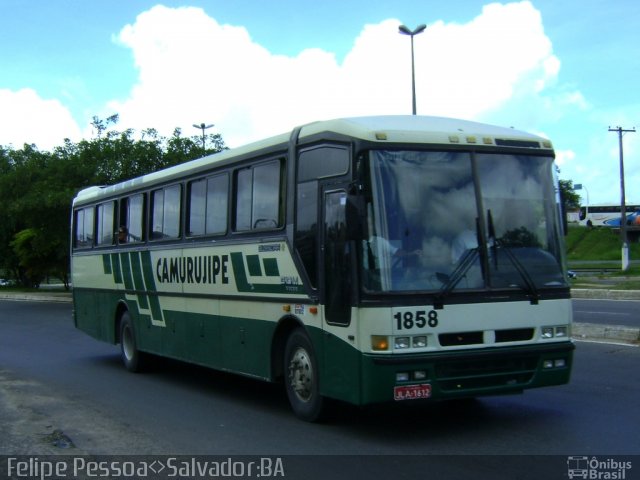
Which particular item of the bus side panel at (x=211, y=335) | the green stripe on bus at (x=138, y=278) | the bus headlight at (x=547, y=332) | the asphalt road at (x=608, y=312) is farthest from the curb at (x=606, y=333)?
the green stripe on bus at (x=138, y=278)

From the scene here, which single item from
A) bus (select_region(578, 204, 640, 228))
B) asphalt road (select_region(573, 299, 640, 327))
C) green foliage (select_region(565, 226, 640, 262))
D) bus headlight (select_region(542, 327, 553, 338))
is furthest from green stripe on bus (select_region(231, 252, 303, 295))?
bus (select_region(578, 204, 640, 228))

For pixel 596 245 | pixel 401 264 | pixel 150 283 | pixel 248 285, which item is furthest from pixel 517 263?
pixel 596 245

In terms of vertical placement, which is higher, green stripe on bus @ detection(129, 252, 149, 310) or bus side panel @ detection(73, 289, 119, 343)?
green stripe on bus @ detection(129, 252, 149, 310)

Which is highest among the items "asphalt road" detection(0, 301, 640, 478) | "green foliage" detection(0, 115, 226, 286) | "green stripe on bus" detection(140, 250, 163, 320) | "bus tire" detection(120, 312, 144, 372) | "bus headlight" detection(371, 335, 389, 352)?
"green foliage" detection(0, 115, 226, 286)

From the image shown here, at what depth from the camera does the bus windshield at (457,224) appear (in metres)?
7.27

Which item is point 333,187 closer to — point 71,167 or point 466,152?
point 466,152

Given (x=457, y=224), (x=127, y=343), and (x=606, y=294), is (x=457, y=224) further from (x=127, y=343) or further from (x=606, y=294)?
(x=606, y=294)

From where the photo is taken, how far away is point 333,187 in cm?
780

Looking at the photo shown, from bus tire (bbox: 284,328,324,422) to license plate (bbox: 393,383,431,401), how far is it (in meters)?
1.13

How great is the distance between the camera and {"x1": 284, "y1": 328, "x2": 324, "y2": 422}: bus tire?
8180mm

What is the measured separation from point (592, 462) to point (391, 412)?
2805 mm

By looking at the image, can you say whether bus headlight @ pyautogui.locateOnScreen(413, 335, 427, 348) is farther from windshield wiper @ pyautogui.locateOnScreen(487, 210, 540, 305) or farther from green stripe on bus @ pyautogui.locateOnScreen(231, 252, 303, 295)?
green stripe on bus @ pyautogui.locateOnScreen(231, 252, 303, 295)

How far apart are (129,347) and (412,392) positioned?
25.5 feet

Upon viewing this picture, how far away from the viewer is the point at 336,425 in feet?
27.0
